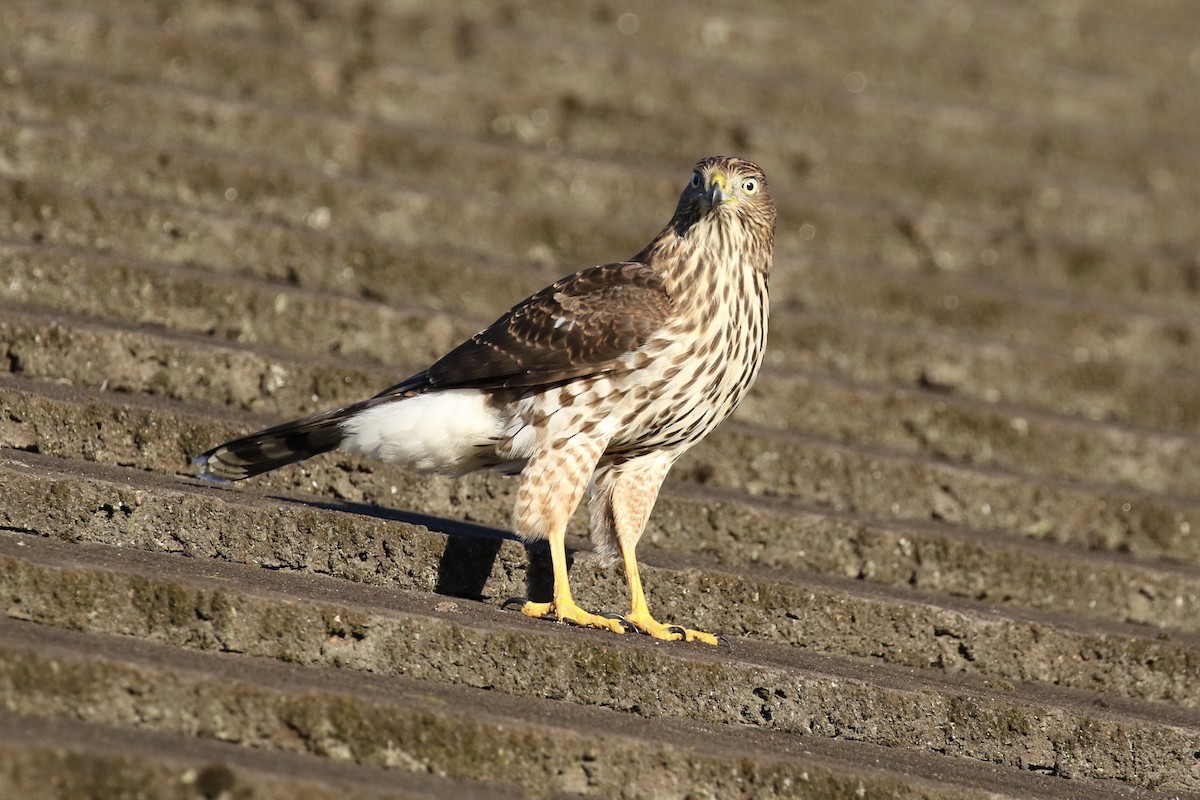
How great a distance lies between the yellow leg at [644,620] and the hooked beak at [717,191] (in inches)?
51.2

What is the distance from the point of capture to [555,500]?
207 inches

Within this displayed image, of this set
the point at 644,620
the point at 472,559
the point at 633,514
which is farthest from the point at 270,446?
the point at 644,620

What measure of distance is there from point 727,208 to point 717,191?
93mm

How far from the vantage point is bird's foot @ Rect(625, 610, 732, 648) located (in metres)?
5.13

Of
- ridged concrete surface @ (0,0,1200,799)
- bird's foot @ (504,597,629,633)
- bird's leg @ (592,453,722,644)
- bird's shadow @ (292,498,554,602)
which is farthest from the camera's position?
bird's shadow @ (292,498,554,602)

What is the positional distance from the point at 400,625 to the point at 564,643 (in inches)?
19.8

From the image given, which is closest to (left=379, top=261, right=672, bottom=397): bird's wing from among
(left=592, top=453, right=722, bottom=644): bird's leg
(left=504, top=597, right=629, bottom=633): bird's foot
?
(left=592, top=453, right=722, bottom=644): bird's leg

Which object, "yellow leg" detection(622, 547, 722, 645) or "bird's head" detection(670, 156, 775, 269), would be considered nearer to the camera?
"yellow leg" detection(622, 547, 722, 645)

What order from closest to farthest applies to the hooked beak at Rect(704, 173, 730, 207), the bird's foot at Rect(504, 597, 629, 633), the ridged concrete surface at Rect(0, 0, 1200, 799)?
the ridged concrete surface at Rect(0, 0, 1200, 799) → the bird's foot at Rect(504, 597, 629, 633) → the hooked beak at Rect(704, 173, 730, 207)

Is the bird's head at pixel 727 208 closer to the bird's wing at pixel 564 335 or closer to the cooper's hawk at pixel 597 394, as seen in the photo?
the cooper's hawk at pixel 597 394

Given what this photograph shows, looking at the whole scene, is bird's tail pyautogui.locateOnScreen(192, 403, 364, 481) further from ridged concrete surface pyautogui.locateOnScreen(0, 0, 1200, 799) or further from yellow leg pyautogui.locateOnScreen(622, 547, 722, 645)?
yellow leg pyautogui.locateOnScreen(622, 547, 722, 645)

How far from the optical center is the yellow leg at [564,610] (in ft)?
16.6

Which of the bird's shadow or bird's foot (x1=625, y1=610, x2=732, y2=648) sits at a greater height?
the bird's shadow

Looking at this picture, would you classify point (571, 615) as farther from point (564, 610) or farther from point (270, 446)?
point (270, 446)
